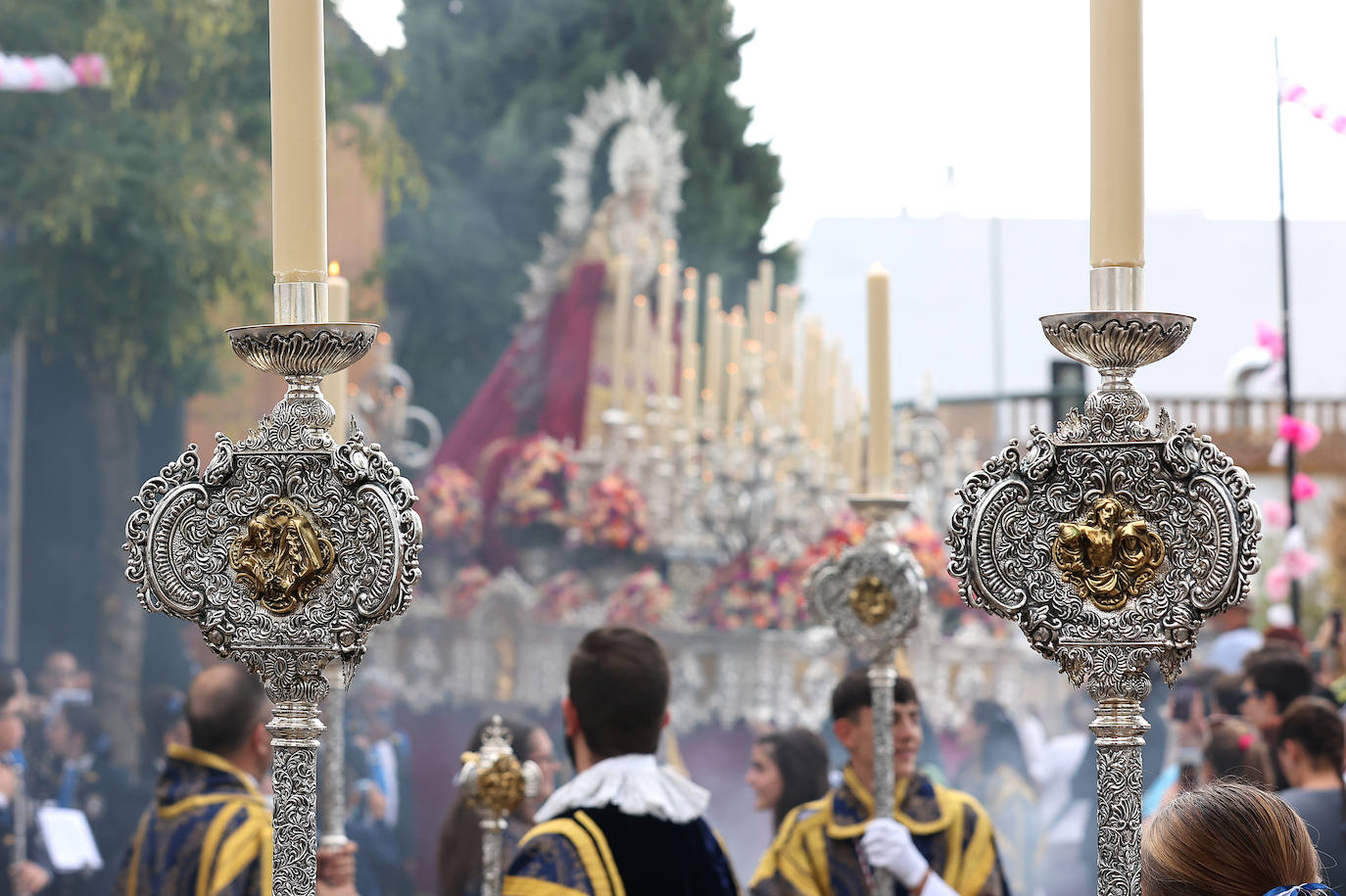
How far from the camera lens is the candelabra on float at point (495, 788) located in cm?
292

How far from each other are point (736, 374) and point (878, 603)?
570 cm

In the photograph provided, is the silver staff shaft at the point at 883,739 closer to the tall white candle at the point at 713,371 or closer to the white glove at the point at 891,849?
the white glove at the point at 891,849

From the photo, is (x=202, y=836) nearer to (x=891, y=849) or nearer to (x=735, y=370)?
(x=891, y=849)

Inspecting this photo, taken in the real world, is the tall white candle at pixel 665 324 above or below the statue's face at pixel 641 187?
below

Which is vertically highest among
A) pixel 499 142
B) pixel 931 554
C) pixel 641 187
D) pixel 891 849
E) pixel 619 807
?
pixel 499 142

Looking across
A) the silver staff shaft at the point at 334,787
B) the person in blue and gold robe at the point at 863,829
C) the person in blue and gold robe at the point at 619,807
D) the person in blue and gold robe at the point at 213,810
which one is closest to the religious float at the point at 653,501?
the person in blue and gold robe at the point at 863,829

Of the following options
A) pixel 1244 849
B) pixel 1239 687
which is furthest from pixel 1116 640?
pixel 1239 687

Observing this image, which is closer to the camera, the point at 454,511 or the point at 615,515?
the point at 615,515

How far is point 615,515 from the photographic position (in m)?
8.54

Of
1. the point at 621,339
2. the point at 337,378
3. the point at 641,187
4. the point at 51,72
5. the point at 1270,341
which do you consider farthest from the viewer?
the point at 1270,341

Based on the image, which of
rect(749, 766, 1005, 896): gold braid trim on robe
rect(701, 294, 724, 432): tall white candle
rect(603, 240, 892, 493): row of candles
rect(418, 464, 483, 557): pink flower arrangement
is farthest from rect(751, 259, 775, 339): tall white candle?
rect(749, 766, 1005, 896): gold braid trim on robe

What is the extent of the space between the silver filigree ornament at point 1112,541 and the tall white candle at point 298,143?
2.20 ft

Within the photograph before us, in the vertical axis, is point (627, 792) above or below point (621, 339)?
below

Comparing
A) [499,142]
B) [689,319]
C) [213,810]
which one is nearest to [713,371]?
[689,319]
